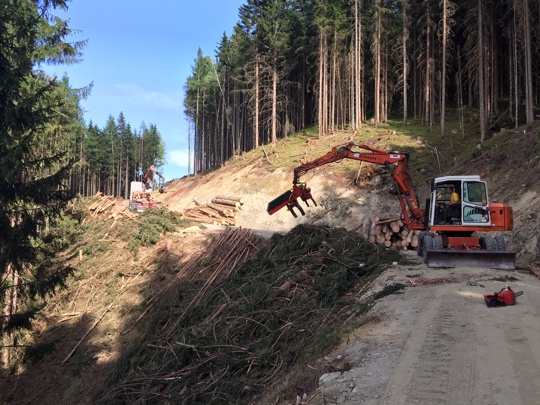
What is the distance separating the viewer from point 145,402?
7.56 meters

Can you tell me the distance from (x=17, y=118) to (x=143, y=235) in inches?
401

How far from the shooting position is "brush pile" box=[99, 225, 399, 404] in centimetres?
679

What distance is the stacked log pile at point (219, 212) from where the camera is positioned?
25.5 metres

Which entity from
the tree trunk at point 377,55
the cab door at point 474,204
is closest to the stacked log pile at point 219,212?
the cab door at point 474,204

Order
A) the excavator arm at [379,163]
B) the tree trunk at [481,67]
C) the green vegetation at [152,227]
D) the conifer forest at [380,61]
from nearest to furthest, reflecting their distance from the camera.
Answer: the excavator arm at [379,163] < the green vegetation at [152,227] < the tree trunk at [481,67] < the conifer forest at [380,61]

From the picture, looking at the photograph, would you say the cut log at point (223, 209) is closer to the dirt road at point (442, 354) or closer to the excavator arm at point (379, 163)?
the excavator arm at point (379, 163)

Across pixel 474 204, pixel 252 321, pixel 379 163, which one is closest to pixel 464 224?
pixel 474 204

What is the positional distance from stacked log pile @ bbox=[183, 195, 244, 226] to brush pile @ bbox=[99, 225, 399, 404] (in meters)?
10.7

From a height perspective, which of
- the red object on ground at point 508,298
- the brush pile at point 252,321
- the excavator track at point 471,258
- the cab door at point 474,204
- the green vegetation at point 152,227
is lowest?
the brush pile at point 252,321

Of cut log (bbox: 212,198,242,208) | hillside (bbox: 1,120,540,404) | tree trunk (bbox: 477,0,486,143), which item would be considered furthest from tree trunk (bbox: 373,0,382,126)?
cut log (bbox: 212,198,242,208)

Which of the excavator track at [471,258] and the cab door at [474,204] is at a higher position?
the cab door at [474,204]

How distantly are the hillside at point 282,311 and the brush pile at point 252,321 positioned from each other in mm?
41

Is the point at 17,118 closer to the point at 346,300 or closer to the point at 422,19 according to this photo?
the point at 346,300

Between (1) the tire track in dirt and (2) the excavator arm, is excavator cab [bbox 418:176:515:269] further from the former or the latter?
(1) the tire track in dirt
